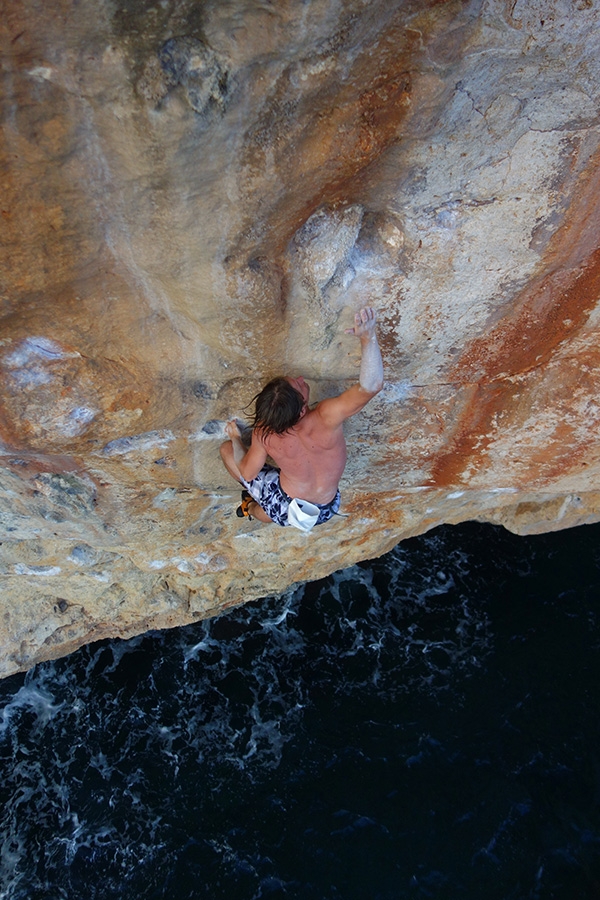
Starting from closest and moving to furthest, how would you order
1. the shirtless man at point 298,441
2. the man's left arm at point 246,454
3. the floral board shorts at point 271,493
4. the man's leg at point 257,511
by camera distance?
Result: the shirtless man at point 298,441
the man's left arm at point 246,454
the floral board shorts at point 271,493
the man's leg at point 257,511

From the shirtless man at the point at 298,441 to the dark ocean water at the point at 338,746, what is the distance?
270cm

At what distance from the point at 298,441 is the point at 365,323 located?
714 millimetres

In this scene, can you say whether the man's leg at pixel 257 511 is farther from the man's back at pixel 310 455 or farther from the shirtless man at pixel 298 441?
the man's back at pixel 310 455

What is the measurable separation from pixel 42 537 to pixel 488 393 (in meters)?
3.05

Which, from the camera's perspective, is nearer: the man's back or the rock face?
the rock face

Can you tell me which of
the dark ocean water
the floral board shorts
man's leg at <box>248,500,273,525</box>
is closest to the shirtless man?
the floral board shorts

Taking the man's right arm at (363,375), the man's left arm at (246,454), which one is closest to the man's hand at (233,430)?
the man's left arm at (246,454)

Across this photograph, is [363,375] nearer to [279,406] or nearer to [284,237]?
[279,406]

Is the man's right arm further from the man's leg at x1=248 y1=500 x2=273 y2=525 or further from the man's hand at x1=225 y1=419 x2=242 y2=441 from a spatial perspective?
the man's leg at x1=248 y1=500 x2=273 y2=525

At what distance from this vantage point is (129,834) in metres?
4.81

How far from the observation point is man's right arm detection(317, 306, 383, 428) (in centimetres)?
258

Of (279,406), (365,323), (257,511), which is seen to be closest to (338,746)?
(257,511)

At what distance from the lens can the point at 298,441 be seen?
296 cm

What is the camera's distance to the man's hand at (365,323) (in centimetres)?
256
